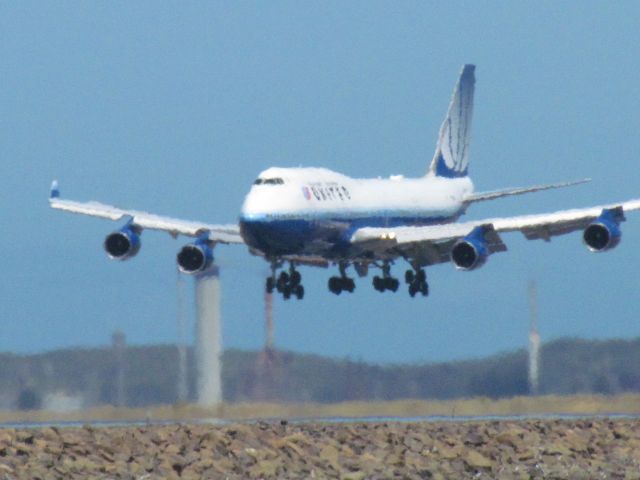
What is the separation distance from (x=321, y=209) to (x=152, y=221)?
8912 mm

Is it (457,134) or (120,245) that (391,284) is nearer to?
(120,245)

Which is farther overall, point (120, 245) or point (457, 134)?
point (457, 134)

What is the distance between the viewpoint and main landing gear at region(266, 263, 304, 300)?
240ft

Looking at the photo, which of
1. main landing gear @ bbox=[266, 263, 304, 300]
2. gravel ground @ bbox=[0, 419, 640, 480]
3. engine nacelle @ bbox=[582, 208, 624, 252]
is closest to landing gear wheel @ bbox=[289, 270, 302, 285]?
main landing gear @ bbox=[266, 263, 304, 300]

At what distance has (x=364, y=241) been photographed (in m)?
74.1

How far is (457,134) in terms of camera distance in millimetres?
92375

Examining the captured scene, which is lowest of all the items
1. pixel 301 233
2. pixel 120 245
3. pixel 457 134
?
pixel 301 233

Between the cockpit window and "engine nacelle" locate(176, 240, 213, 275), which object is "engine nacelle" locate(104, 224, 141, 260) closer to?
"engine nacelle" locate(176, 240, 213, 275)

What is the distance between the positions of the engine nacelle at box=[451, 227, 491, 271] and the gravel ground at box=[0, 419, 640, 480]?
1265 cm

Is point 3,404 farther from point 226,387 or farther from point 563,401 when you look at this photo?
point 563,401

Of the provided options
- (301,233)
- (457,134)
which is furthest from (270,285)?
(457,134)

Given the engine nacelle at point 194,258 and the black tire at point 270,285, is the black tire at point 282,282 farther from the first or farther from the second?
the engine nacelle at point 194,258

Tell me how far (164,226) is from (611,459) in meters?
28.3

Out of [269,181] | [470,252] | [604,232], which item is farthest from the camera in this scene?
[470,252]
